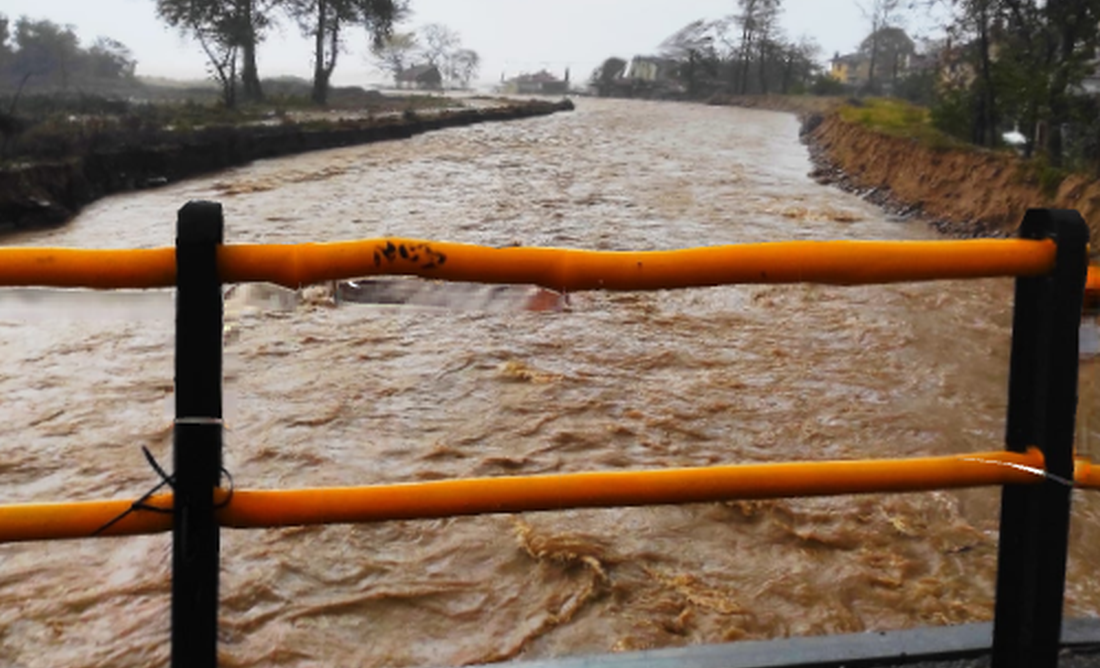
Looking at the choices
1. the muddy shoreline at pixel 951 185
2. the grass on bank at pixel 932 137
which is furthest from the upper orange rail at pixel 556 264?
the grass on bank at pixel 932 137

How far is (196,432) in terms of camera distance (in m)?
1.50

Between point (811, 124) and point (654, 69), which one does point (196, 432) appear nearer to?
point (811, 124)

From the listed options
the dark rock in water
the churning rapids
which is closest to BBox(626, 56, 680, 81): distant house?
the dark rock in water

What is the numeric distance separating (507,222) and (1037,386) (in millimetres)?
12567

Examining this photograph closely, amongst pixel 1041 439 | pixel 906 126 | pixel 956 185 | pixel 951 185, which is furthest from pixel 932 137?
pixel 1041 439

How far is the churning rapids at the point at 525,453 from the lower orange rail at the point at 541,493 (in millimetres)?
206

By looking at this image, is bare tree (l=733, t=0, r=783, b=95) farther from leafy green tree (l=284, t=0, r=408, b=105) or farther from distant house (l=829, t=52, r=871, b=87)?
leafy green tree (l=284, t=0, r=408, b=105)

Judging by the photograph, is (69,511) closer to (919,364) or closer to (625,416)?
(625,416)

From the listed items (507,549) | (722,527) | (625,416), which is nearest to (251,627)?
(507,549)

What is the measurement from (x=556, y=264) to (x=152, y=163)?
17.7 m

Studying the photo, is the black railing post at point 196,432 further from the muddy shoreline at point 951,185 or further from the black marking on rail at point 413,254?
the muddy shoreline at point 951,185

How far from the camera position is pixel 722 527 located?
438 centimetres

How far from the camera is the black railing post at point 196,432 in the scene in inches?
57.6

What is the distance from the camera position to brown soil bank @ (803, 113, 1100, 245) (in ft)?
38.6
